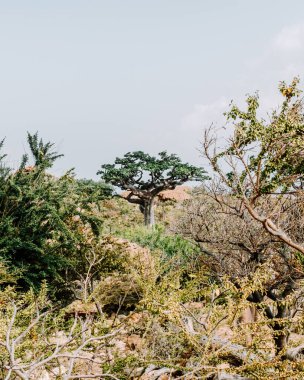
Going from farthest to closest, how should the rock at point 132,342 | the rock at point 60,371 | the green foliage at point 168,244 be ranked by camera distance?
the green foliage at point 168,244, the rock at point 132,342, the rock at point 60,371

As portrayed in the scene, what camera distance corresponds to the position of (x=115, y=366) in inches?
165

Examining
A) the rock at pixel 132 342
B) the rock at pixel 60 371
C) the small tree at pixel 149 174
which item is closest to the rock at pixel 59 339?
the rock at pixel 60 371

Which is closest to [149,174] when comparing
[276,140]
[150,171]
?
[150,171]

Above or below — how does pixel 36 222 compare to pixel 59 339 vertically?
above

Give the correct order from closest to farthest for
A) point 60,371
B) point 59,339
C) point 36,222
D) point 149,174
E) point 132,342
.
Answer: point 59,339, point 60,371, point 132,342, point 36,222, point 149,174

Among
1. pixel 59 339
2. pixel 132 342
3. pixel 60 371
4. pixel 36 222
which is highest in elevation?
pixel 36 222

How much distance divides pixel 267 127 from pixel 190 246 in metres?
7.65

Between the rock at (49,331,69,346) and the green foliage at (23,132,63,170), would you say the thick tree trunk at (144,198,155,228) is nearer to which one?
the green foliage at (23,132,63,170)

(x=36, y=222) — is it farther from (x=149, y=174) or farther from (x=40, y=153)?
(x=149, y=174)

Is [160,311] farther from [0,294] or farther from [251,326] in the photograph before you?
[0,294]

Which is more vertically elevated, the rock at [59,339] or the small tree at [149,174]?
the small tree at [149,174]

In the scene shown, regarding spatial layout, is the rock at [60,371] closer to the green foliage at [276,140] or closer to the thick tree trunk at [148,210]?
the green foliage at [276,140]

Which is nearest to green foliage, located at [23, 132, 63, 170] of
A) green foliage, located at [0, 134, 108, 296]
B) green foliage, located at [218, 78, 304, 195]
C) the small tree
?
green foliage, located at [0, 134, 108, 296]

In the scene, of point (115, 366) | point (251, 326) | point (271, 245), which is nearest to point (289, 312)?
point (271, 245)
